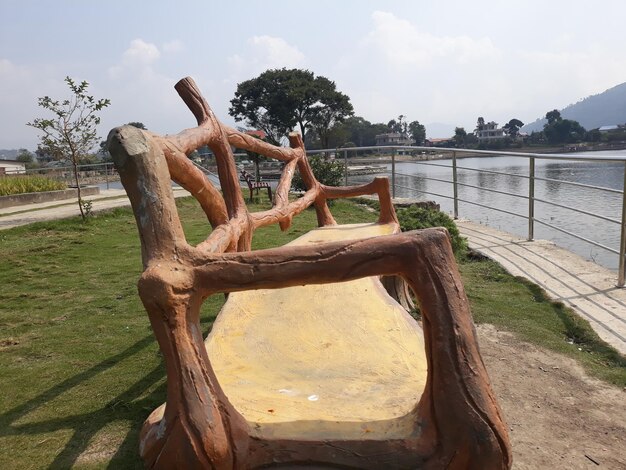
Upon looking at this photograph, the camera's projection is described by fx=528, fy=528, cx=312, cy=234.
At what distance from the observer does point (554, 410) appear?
2121 millimetres

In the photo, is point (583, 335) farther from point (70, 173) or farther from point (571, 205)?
point (70, 173)

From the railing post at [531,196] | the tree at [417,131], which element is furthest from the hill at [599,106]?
the railing post at [531,196]

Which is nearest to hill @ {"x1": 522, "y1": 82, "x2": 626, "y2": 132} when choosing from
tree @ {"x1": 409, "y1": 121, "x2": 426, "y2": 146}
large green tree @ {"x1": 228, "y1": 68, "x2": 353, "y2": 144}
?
tree @ {"x1": 409, "y1": 121, "x2": 426, "y2": 146}

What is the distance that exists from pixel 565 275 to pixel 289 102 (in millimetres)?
29364

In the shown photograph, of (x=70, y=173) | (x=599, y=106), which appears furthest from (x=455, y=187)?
(x=599, y=106)

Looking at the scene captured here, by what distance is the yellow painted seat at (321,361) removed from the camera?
1.14 meters

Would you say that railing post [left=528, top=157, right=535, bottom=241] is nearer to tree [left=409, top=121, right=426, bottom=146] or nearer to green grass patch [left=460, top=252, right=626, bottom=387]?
green grass patch [left=460, top=252, right=626, bottom=387]

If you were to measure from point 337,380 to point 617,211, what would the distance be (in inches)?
171

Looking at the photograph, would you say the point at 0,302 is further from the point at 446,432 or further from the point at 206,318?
the point at 446,432

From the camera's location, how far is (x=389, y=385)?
51.9 inches

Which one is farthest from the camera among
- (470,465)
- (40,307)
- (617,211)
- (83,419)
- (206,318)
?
(617,211)

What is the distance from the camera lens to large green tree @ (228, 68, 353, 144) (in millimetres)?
32062

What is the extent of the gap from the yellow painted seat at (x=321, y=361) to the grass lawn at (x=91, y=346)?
0.58m

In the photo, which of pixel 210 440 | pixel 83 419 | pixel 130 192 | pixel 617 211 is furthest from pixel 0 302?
pixel 617 211
